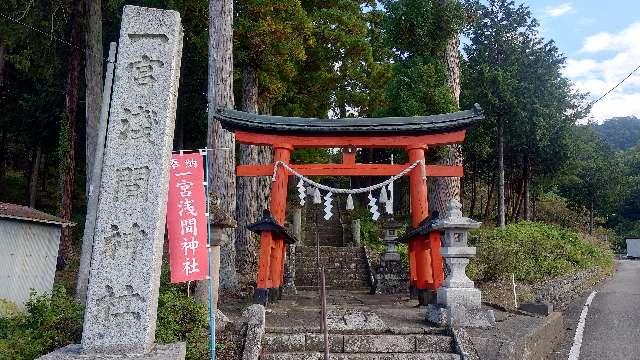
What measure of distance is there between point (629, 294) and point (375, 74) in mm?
12953

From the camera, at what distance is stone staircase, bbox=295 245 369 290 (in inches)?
645

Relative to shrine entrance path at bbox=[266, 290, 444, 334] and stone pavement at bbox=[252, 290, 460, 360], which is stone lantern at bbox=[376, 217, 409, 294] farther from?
stone pavement at bbox=[252, 290, 460, 360]

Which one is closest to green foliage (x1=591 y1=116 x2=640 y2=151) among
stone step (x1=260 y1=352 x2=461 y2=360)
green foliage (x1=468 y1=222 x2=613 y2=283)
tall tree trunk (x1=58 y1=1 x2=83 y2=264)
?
green foliage (x1=468 y1=222 x2=613 y2=283)

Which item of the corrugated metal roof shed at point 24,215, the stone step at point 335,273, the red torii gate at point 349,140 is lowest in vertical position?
the stone step at point 335,273

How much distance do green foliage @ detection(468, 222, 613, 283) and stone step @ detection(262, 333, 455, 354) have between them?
6.90 meters

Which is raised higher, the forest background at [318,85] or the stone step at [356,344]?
the forest background at [318,85]

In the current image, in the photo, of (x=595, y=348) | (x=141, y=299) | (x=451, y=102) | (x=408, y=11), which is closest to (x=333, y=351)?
(x=141, y=299)

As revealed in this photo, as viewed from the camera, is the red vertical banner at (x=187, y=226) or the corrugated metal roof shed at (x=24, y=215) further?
the corrugated metal roof shed at (x=24, y=215)

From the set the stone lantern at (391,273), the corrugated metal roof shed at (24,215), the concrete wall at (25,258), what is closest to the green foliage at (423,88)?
the stone lantern at (391,273)

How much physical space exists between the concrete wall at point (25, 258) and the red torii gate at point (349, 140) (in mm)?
4852

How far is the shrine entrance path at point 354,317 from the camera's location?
23.9 feet

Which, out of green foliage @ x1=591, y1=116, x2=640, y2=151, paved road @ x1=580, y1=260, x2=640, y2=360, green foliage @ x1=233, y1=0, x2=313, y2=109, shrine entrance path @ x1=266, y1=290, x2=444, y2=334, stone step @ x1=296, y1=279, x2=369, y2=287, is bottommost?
paved road @ x1=580, y1=260, x2=640, y2=360

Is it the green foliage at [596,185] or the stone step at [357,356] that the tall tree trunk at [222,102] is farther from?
the green foliage at [596,185]

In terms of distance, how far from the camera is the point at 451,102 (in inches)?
611
